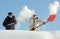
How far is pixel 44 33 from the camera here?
630 cm

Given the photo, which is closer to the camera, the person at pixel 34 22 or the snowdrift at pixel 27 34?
the snowdrift at pixel 27 34

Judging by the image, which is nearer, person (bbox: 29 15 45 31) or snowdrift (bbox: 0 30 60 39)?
snowdrift (bbox: 0 30 60 39)

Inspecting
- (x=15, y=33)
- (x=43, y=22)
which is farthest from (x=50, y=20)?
(x=15, y=33)

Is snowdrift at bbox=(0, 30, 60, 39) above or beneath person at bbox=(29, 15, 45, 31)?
beneath

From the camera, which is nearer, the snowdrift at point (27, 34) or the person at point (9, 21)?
the snowdrift at point (27, 34)

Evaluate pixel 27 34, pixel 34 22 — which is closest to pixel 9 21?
pixel 34 22

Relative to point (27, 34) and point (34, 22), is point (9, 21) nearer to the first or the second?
point (34, 22)

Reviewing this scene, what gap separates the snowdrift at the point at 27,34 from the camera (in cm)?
604

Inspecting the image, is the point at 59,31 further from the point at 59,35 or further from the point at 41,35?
the point at 41,35

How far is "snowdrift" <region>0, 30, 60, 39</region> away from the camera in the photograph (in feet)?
19.8

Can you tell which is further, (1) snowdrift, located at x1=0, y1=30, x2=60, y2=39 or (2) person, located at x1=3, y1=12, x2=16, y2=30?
(2) person, located at x1=3, y1=12, x2=16, y2=30

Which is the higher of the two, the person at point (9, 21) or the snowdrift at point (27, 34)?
the person at point (9, 21)

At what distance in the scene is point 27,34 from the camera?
6.20 meters

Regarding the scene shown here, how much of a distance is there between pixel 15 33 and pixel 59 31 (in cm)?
153
